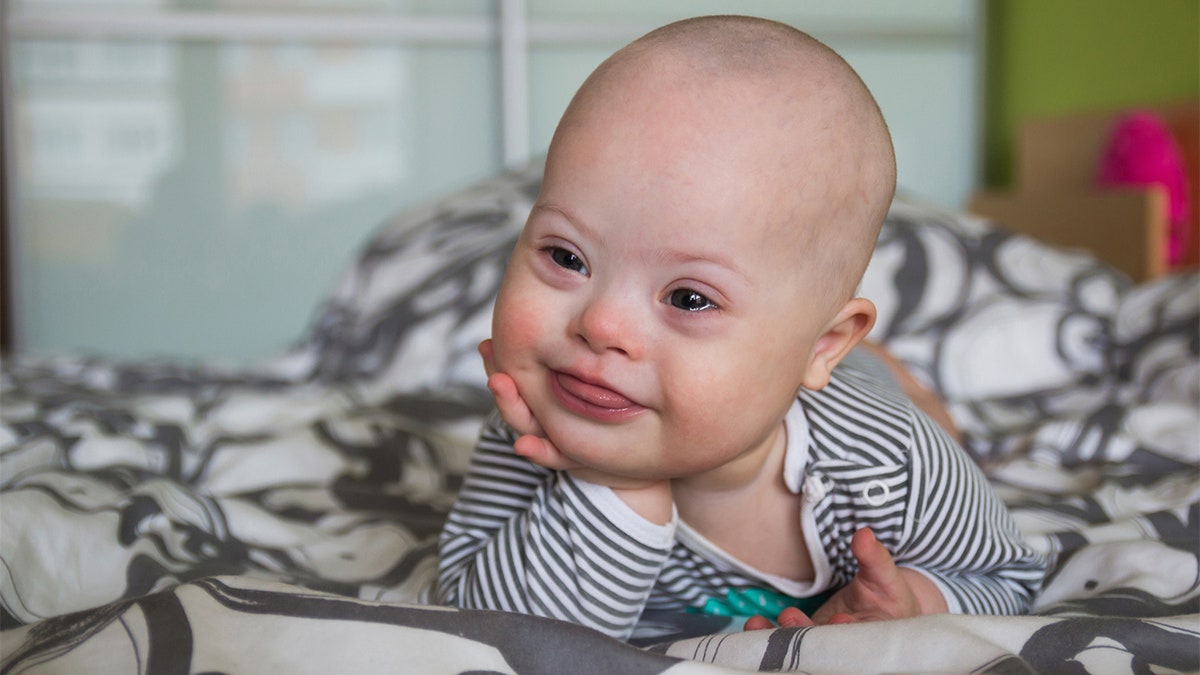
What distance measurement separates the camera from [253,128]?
8.84ft

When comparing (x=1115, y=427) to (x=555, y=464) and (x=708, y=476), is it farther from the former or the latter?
(x=555, y=464)

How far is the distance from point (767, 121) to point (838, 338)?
0.16 meters

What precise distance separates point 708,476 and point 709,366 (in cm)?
15

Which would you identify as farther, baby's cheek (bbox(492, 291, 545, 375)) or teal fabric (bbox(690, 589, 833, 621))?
teal fabric (bbox(690, 589, 833, 621))

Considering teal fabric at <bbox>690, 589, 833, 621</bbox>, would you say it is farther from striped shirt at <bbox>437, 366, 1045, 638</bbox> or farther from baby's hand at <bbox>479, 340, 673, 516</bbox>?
baby's hand at <bbox>479, 340, 673, 516</bbox>

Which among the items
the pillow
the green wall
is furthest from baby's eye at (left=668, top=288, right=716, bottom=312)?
the green wall

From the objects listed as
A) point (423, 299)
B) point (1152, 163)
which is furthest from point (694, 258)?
point (1152, 163)

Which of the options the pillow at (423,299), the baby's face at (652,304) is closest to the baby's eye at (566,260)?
the baby's face at (652,304)

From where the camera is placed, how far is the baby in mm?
573

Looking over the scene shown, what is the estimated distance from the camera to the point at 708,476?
2.34ft

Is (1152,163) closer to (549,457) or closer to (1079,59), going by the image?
(1079,59)

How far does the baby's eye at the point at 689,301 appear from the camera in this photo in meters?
0.58

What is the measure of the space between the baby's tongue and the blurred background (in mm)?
2143

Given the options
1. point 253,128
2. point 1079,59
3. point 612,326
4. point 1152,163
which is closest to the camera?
point 612,326
